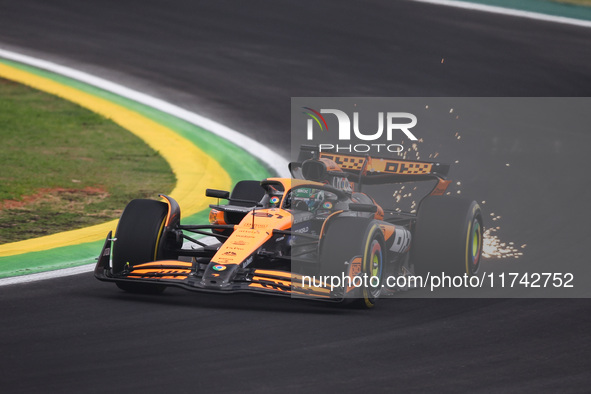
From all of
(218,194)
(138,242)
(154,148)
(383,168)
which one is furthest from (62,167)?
(138,242)

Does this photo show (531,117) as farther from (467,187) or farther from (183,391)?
(183,391)

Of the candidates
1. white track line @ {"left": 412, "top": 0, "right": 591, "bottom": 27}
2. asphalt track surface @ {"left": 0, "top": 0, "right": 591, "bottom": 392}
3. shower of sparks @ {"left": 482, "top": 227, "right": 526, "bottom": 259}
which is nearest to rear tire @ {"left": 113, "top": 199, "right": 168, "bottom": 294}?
asphalt track surface @ {"left": 0, "top": 0, "right": 591, "bottom": 392}

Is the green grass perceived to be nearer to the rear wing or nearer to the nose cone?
the rear wing

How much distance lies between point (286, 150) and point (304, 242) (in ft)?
20.6

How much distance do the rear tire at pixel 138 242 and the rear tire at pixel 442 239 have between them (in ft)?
7.56

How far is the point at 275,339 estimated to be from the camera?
7539 mm

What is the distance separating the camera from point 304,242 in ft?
29.3

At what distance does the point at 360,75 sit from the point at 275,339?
37.3ft

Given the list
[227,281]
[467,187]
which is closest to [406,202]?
[467,187]

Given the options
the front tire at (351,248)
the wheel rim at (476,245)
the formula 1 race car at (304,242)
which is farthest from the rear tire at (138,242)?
the wheel rim at (476,245)

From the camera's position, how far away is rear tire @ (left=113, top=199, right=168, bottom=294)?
8.79 meters

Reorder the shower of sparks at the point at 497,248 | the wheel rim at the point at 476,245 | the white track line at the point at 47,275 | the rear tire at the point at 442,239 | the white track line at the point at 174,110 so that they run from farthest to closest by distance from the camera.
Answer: the white track line at the point at 174,110, the shower of sparks at the point at 497,248, the wheel rim at the point at 476,245, the rear tire at the point at 442,239, the white track line at the point at 47,275

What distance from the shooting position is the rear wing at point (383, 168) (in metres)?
10.3

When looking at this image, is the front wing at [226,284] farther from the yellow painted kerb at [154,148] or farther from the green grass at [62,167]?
the green grass at [62,167]
